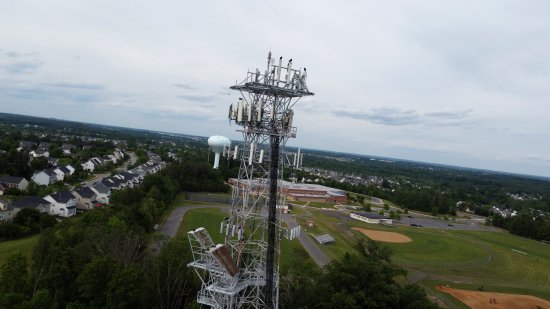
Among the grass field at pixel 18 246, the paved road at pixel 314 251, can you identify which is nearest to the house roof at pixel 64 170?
the grass field at pixel 18 246

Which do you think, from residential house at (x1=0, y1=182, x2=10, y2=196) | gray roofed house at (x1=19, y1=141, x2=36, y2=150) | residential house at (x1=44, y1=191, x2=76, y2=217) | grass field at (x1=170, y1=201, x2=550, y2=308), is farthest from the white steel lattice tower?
gray roofed house at (x1=19, y1=141, x2=36, y2=150)

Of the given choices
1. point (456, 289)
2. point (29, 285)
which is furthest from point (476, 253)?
point (29, 285)

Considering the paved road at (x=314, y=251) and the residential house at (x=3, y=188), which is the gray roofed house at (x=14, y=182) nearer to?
the residential house at (x=3, y=188)

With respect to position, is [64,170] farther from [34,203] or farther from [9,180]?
[34,203]

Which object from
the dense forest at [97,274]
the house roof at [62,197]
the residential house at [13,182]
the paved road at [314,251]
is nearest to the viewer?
the dense forest at [97,274]

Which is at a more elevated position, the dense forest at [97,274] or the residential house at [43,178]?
the dense forest at [97,274]

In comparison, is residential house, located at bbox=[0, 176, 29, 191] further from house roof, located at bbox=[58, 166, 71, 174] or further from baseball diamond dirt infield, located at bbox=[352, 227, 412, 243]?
baseball diamond dirt infield, located at bbox=[352, 227, 412, 243]

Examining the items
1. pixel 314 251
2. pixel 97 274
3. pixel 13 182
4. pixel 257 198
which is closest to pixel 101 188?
pixel 13 182

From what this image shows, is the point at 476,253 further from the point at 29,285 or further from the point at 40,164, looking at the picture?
the point at 40,164
